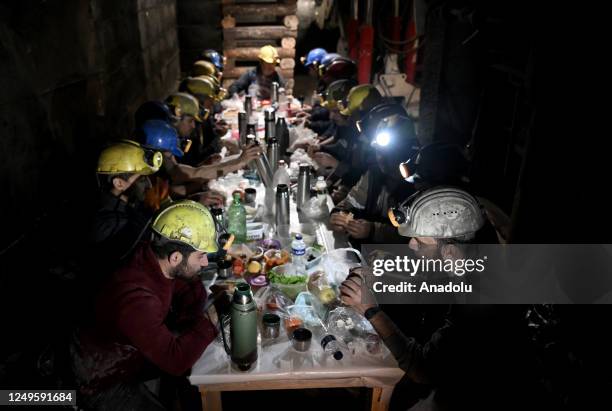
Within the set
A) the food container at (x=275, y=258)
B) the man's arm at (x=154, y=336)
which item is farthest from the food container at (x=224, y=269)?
the man's arm at (x=154, y=336)

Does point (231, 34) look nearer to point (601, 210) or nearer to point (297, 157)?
point (297, 157)

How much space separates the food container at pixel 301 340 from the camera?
8.20 feet

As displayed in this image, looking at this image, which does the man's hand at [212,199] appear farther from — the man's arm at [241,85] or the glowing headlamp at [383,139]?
the man's arm at [241,85]

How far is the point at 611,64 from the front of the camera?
150 inches

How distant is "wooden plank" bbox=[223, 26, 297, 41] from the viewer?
36.8ft

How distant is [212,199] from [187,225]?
1.75m

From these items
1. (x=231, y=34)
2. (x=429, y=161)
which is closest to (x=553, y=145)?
(x=429, y=161)

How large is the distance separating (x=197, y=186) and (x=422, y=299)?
3077mm

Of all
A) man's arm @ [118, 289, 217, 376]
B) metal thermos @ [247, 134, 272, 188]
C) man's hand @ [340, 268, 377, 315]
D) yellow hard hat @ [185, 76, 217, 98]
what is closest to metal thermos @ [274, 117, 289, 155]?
metal thermos @ [247, 134, 272, 188]

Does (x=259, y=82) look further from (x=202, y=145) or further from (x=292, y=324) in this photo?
(x=292, y=324)

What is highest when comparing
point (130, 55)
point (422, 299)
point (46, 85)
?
point (130, 55)

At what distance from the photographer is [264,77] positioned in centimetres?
920

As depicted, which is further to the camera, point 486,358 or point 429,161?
point 429,161

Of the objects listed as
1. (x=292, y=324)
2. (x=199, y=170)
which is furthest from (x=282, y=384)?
(x=199, y=170)
